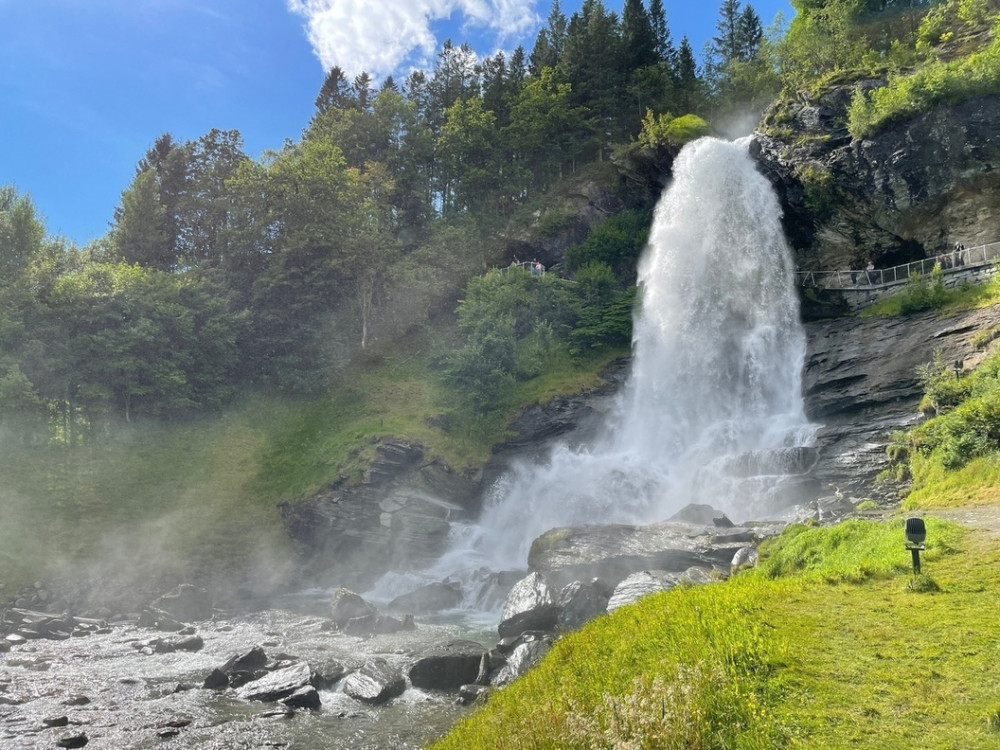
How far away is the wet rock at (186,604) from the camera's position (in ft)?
68.5

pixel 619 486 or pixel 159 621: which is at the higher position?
pixel 619 486

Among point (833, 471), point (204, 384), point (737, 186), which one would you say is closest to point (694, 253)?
point (737, 186)

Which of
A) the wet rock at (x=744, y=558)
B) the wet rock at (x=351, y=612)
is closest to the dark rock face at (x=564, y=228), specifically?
the wet rock at (x=351, y=612)

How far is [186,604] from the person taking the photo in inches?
834

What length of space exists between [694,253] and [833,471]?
1665 cm

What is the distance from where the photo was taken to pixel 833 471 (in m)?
21.5

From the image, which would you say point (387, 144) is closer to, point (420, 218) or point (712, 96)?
point (420, 218)

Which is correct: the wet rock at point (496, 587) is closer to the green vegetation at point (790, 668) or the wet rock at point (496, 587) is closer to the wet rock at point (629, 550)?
the wet rock at point (629, 550)

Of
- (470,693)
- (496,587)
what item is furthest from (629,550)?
(470,693)

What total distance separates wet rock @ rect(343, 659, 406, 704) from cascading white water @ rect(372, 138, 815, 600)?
11.0 m

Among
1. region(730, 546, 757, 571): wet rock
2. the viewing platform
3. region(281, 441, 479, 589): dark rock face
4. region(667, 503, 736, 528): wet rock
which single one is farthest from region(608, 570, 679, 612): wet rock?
the viewing platform

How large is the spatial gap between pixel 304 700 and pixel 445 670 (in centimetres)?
276

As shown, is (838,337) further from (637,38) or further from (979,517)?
(637,38)

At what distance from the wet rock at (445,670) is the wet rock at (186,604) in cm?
1062
